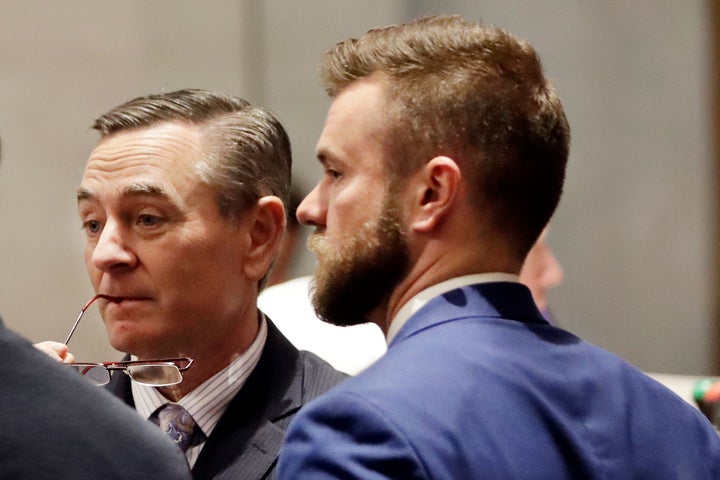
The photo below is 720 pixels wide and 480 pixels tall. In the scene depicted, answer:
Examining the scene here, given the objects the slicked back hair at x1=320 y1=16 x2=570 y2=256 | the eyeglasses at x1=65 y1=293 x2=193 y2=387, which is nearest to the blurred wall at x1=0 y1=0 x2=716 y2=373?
the eyeglasses at x1=65 y1=293 x2=193 y2=387

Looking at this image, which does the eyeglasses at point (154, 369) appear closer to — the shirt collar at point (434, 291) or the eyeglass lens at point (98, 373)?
the eyeglass lens at point (98, 373)

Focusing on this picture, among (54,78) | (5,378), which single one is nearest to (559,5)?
(54,78)

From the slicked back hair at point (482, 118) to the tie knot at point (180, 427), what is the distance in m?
0.72

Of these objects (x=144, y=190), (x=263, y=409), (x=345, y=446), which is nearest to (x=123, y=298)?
(x=144, y=190)

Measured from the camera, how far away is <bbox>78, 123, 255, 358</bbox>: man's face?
209 cm

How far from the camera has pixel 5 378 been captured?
129 centimetres

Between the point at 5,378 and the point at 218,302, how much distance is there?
→ 33.4 inches

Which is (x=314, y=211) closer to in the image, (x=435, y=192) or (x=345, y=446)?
(x=435, y=192)

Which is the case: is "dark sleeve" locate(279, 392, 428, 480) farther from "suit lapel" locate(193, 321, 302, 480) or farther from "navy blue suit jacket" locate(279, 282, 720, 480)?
"suit lapel" locate(193, 321, 302, 480)

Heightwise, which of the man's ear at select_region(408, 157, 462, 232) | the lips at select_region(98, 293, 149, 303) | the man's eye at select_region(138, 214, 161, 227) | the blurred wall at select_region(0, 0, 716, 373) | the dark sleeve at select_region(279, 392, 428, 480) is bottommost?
the blurred wall at select_region(0, 0, 716, 373)

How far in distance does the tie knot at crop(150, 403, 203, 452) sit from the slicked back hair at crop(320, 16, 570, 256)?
724 mm

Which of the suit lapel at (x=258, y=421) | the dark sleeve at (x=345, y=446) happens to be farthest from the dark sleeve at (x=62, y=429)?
the suit lapel at (x=258, y=421)

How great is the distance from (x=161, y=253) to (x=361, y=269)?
1.97 feet

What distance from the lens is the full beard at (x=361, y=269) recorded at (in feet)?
5.23
